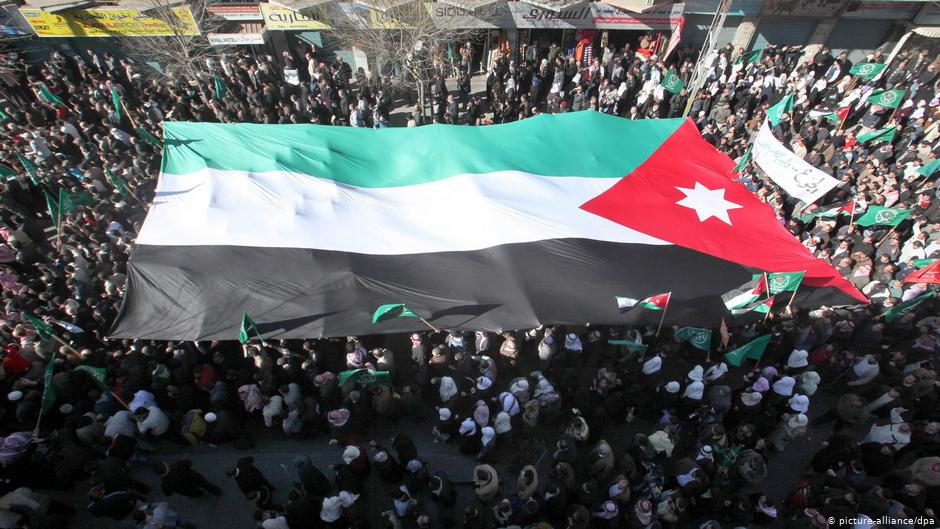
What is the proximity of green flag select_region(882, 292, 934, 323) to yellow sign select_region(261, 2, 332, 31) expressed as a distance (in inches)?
769

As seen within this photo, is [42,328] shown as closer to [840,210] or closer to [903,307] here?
[903,307]

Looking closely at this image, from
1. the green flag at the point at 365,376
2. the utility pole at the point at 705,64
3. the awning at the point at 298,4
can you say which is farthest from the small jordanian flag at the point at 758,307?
the awning at the point at 298,4

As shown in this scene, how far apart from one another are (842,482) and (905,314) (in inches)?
160

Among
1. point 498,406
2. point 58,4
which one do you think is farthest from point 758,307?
point 58,4

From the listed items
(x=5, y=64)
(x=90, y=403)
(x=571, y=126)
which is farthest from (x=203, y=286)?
(x=5, y=64)

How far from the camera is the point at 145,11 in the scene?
16.8 meters

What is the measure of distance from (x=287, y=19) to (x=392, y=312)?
17161mm

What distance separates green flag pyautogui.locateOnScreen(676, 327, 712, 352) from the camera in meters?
6.49

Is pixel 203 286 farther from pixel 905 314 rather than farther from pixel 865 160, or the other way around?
pixel 865 160

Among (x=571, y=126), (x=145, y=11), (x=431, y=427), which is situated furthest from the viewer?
(x=145, y=11)

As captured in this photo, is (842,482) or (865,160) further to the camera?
(865,160)

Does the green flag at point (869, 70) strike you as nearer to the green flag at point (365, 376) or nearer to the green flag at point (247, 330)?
the green flag at point (365, 376)

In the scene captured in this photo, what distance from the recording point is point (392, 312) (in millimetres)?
6496

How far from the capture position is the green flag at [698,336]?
6.49 metres
